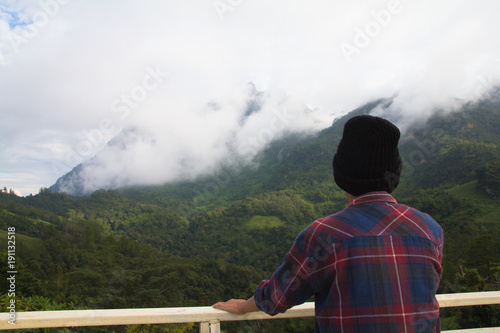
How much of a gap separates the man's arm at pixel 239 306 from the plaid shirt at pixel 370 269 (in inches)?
9.9

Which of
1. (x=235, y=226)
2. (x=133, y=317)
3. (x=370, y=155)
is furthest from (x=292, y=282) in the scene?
(x=235, y=226)

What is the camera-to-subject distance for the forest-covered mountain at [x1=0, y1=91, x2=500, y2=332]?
12227mm

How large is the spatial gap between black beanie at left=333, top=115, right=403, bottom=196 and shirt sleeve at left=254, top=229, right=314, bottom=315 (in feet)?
0.95

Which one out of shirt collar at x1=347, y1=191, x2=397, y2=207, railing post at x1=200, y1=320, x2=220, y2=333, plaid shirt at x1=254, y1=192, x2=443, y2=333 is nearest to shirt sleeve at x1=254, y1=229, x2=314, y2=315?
plaid shirt at x1=254, y1=192, x2=443, y2=333

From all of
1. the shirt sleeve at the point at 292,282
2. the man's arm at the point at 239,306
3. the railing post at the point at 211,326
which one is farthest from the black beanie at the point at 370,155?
the railing post at the point at 211,326

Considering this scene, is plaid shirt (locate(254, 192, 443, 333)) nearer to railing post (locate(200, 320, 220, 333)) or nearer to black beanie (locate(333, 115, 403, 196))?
black beanie (locate(333, 115, 403, 196))

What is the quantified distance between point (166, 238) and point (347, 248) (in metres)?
80.8

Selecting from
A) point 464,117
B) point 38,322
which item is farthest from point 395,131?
point 464,117

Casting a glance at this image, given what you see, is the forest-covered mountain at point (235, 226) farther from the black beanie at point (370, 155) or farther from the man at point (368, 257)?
the black beanie at point (370, 155)

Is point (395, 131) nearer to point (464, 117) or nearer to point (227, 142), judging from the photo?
point (464, 117)

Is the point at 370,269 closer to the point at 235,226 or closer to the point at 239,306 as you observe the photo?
the point at 239,306

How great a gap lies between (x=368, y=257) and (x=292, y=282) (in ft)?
0.96

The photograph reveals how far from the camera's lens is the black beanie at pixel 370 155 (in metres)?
1.06

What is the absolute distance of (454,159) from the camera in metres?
65.5
